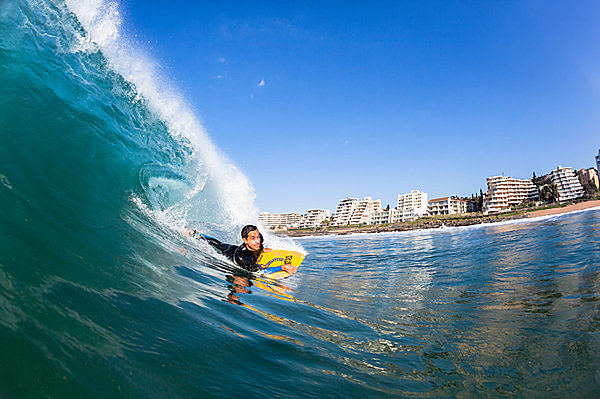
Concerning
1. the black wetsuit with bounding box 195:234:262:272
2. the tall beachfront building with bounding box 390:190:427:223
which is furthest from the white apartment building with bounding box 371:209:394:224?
the black wetsuit with bounding box 195:234:262:272

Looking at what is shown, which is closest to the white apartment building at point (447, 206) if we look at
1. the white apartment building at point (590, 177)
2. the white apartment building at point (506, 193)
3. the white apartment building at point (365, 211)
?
the white apartment building at point (506, 193)

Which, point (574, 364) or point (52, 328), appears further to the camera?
point (574, 364)

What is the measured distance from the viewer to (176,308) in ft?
9.62

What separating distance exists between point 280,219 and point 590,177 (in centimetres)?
11932

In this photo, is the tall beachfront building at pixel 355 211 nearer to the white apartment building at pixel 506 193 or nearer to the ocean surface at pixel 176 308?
the white apartment building at pixel 506 193

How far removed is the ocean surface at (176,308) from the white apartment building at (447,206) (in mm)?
92750

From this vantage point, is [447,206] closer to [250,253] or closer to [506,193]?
[506,193]

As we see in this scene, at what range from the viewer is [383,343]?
3.30 metres

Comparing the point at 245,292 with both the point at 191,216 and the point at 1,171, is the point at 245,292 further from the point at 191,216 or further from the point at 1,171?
the point at 191,216

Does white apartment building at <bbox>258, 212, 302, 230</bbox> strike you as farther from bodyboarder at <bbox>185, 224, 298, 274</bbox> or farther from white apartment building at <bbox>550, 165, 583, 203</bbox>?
bodyboarder at <bbox>185, 224, 298, 274</bbox>

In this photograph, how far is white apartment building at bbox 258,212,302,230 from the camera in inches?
5812

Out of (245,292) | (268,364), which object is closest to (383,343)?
(268,364)

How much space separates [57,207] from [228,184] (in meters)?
11.2

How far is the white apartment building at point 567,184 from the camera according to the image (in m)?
78.1
